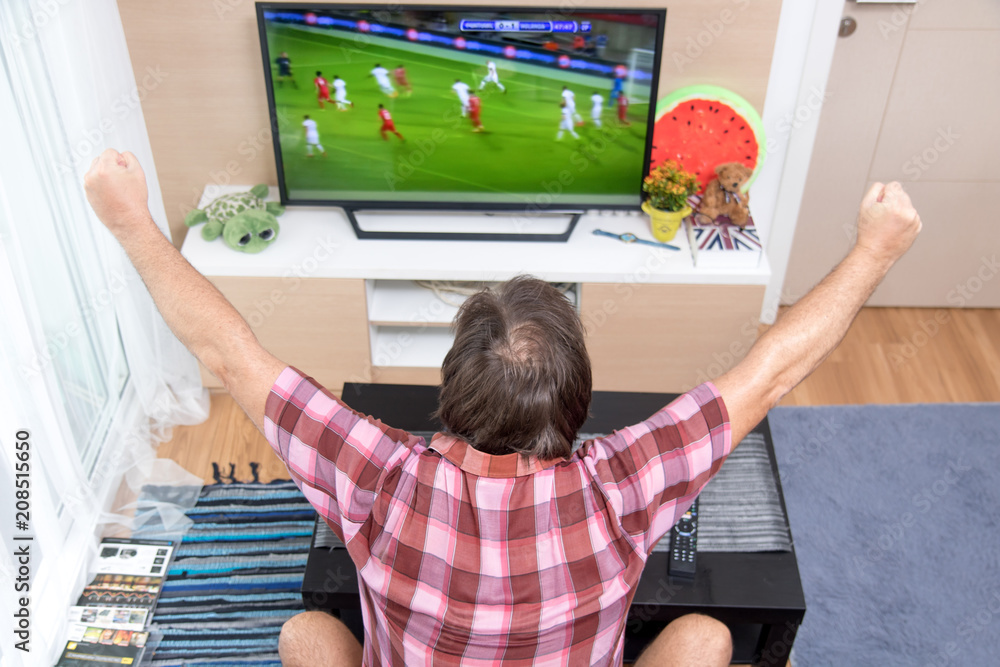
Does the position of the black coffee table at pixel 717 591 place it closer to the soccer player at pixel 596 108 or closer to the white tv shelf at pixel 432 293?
the white tv shelf at pixel 432 293

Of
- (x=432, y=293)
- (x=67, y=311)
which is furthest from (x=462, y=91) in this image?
(x=67, y=311)

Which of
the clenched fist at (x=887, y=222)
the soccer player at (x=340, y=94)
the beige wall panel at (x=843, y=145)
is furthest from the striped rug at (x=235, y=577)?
Result: the beige wall panel at (x=843, y=145)

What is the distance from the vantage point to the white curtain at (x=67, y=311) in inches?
76.9

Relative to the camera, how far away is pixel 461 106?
2516 mm

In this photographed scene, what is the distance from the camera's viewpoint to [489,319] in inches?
48.8

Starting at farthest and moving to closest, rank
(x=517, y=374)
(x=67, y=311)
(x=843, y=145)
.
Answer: (x=843, y=145)
(x=67, y=311)
(x=517, y=374)

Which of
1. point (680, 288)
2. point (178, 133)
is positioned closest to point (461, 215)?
point (680, 288)

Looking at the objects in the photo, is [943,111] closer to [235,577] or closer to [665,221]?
[665,221]

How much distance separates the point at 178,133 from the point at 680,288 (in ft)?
5.32

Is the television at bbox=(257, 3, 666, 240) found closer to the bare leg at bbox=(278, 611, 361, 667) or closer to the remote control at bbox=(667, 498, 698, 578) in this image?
the remote control at bbox=(667, 498, 698, 578)

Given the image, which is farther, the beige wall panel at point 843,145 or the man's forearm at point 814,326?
the beige wall panel at point 843,145

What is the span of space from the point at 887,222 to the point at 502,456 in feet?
2.20

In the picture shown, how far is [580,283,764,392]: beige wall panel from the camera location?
2.60m

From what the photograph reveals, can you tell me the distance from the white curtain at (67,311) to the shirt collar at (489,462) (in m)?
1.12
